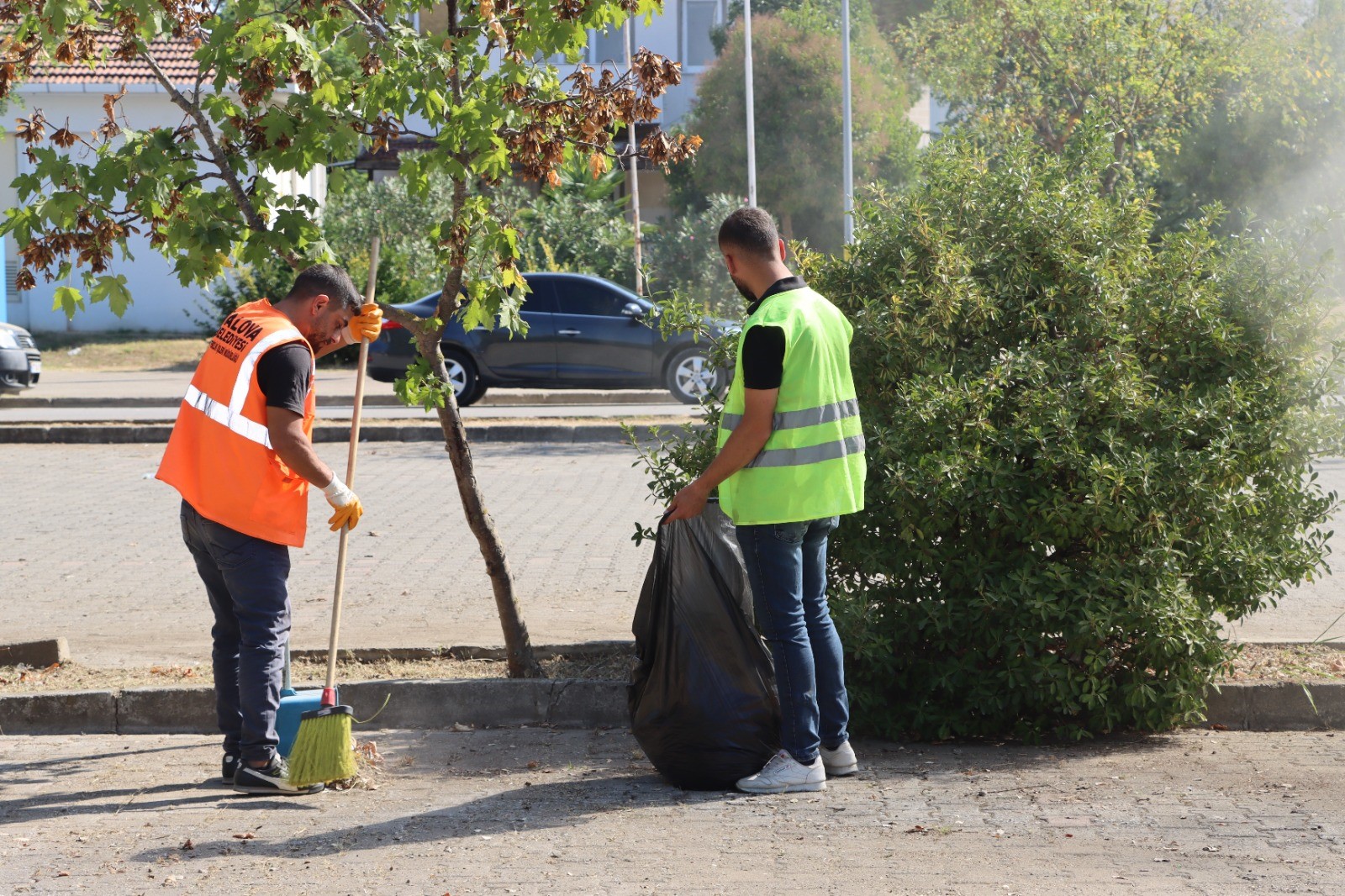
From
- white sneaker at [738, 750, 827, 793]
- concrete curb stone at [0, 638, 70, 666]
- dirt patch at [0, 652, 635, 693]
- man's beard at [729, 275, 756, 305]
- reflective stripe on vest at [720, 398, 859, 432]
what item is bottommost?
white sneaker at [738, 750, 827, 793]

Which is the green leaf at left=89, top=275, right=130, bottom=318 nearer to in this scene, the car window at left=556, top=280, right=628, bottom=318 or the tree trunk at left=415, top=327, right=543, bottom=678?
the tree trunk at left=415, top=327, right=543, bottom=678

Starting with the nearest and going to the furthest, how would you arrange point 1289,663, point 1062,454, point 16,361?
point 1062,454
point 1289,663
point 16,361

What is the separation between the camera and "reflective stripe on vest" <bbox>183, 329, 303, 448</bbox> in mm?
4742

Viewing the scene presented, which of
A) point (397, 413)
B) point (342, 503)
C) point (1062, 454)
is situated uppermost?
point (1062, 454)

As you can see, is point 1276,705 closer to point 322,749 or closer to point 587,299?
point 322,749

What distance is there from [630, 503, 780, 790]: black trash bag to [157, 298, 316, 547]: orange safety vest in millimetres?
1205

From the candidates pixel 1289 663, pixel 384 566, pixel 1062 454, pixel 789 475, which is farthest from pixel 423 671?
pixel 1289 663

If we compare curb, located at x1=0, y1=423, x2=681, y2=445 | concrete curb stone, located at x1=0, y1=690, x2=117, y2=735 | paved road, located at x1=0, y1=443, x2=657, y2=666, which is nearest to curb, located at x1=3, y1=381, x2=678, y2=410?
curb, located at x1=0, y1=423, x2=681, y2=445

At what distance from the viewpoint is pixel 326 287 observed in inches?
196

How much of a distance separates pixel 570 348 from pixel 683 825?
46.0 ft

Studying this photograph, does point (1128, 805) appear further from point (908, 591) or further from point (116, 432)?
point (116, 432)

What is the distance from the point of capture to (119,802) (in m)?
4.73

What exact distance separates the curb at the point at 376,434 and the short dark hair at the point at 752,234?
10.3 meters

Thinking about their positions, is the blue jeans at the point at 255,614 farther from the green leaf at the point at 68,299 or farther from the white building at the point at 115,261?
the white building at the point at 115,261
